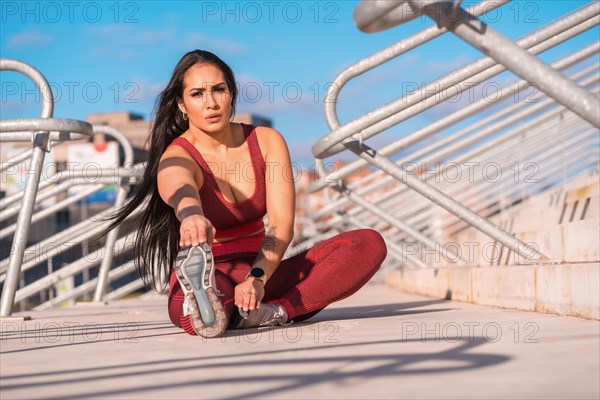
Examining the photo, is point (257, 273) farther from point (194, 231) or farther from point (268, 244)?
point (194, 231)

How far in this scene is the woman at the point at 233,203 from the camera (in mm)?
2572

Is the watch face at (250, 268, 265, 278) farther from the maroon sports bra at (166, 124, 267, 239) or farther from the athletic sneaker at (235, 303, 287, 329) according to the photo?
the maroon sports bra at (166, 124, 267, 239)

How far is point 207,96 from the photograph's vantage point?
2.67 meters

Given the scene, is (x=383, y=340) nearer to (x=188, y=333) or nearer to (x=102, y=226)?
(x=188, y=333)

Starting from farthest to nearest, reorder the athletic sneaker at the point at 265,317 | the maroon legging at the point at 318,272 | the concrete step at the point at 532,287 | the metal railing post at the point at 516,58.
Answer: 1. the maroon legging at the point at 318,272
2. the athletic sneaker at the point at 265,317
3. the concrete step at the point at 532,287
4. the metal railing post at the point at 516,58

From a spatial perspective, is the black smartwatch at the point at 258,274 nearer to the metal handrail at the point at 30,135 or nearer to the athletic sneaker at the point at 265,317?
the athletic sneaker at the point at 265,317

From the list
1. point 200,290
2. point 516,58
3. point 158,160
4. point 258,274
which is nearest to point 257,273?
point 258,274

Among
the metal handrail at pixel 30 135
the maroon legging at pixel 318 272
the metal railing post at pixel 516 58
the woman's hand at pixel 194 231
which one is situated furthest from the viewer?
the metal handrail at pixel 30 135

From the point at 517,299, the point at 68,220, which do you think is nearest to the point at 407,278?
the point at 517,299

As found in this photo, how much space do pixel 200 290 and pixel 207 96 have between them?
78cm

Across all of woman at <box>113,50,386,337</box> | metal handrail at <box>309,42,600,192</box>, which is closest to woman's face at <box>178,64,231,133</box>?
woman at <box>113,50,386,337</box>

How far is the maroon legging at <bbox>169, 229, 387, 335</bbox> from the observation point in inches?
104

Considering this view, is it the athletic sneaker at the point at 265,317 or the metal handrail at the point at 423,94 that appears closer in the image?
the metal handrail at the point at 423,94

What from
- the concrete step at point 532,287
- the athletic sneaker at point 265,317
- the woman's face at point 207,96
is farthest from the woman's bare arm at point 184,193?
the concrete step at point 532,287
